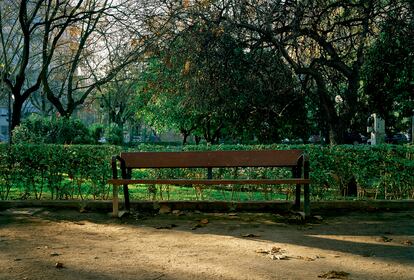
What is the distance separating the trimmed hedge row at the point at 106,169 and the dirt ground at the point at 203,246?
3.03 ft

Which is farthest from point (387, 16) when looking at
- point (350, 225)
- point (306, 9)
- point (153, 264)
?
point (153, 264)

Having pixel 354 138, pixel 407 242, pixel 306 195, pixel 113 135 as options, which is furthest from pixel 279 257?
pixel 354 138

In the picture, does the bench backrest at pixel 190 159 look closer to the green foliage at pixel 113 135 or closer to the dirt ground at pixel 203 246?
the dirt ground at pixel 203 246

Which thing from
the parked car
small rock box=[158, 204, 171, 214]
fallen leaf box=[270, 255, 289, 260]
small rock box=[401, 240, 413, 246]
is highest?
the parked car

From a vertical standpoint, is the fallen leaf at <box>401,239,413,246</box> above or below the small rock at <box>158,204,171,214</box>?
below

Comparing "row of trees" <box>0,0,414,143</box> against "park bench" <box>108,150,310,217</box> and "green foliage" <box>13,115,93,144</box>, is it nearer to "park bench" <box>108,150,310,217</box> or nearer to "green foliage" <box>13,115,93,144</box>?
"park bench" <box>108,150,310,217</box>

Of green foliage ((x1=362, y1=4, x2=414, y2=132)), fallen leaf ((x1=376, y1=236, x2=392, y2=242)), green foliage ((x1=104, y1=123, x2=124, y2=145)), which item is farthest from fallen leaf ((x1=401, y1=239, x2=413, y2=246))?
green foliage ((x1=104, y1=123, x2=124, y2=145))

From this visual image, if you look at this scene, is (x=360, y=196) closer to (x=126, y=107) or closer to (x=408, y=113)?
(x=408, y=113)

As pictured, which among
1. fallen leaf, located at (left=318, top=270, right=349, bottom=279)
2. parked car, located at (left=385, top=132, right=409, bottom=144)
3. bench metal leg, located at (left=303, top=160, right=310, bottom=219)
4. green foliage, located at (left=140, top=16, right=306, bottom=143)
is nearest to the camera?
fallen leaf, located at (left=318, top=270, right=349, bottom=279)

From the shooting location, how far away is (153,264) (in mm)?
4586

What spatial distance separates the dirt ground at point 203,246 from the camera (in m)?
4.31

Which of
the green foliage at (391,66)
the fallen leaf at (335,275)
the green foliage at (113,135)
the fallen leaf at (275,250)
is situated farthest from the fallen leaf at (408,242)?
the green foliage at (113,135)

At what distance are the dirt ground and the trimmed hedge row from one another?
36.3 inches

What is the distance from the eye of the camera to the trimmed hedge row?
829cm
